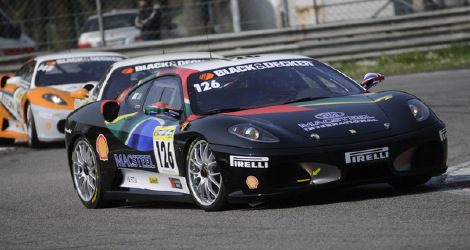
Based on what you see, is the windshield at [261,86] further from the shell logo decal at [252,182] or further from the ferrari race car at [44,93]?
the ferrari race car at [44,93]

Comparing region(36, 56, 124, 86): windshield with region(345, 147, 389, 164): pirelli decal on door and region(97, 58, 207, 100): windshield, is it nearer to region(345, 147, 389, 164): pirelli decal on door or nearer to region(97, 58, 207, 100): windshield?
region(97, 58, 207, 100): windshield

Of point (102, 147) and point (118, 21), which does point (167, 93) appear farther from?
point (118, 21)

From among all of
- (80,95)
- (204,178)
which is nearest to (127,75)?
(80,95)

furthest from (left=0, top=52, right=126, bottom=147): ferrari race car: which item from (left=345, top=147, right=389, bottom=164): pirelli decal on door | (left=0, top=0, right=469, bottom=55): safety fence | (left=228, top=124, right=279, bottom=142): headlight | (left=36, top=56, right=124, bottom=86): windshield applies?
(left=345, top=147, right=389, bottom=164): pirelli decal on door

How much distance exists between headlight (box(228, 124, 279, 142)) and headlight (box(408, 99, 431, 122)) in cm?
114

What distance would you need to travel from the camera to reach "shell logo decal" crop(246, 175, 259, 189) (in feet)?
20.9

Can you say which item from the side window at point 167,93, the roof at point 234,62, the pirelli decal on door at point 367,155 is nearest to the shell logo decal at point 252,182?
the pirelli decal on door at point 367,155

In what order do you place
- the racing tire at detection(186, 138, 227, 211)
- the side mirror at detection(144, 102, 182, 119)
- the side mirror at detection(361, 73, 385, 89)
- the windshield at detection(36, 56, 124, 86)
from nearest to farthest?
1. the racing tire at detection(186, 138, 227, 211)
2. the side mirror at detection(144, 102, 182, 119)
3. the side mirror at detection(361, 73, 385, 89)
4. the windshield at detection(36, 56, 124, 86)

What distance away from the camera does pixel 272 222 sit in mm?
6039

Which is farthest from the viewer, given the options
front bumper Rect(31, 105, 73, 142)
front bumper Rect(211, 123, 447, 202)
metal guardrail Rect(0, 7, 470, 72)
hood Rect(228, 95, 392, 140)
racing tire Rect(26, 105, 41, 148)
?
metal guardrail Rect(0, 7, 470, 72)

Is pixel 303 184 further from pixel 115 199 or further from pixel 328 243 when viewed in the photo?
pixel 115 199

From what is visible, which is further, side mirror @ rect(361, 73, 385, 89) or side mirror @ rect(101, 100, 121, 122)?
side mirror @ rect(101, 100, 121, 122)

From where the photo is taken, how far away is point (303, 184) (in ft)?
20.9

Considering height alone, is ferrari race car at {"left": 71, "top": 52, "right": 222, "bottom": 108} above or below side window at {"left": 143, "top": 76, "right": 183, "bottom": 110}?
below
